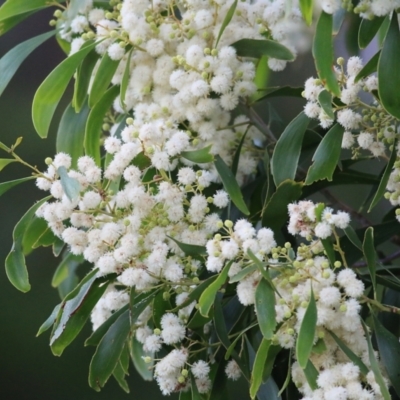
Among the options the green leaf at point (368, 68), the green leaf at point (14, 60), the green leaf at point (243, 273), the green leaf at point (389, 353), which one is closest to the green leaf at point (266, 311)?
the green leaf at point (243, 273)

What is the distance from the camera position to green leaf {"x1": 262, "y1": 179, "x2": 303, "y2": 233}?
773 mm

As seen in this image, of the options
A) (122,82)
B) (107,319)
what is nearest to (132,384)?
(107,319)

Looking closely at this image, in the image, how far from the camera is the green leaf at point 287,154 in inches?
30.8

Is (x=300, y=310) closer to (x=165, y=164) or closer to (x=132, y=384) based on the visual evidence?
(x=165, y=164)

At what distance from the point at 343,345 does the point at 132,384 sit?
154cm

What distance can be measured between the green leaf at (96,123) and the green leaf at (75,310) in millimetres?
187

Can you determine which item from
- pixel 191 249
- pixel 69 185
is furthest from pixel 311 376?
pixel 69 185

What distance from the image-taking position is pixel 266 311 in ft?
2.16

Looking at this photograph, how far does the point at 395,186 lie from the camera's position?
78 cm

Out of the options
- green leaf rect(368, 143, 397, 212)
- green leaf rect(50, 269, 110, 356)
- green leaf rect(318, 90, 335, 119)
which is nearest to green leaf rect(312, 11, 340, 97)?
green leaf rect(318, 90, 335, 119)

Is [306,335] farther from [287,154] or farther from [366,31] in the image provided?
[366,31]

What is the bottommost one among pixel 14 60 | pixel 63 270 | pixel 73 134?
pixel 63 270

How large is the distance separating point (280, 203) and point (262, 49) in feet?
0.67

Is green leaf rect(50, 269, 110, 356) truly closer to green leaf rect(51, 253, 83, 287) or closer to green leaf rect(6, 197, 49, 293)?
green leaf rect(6, 197, 49, 293)
